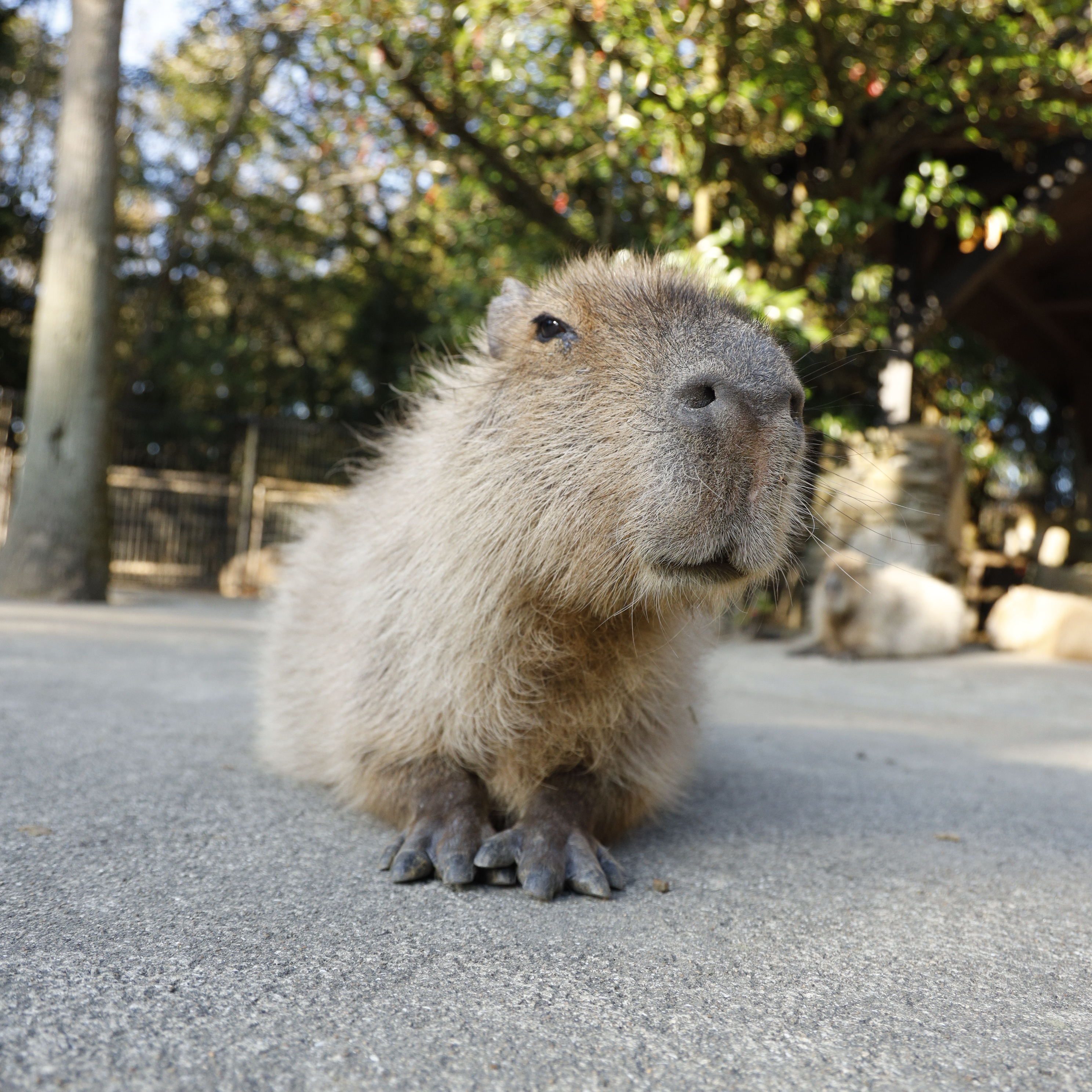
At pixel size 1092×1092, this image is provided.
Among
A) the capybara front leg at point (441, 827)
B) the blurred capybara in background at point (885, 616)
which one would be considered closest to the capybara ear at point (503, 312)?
the capybara front leg at point (441, 827)

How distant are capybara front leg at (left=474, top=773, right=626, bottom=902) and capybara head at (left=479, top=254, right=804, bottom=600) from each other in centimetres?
47

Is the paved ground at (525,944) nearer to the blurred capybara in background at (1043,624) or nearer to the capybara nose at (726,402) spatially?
the capybara nose at (726,402)

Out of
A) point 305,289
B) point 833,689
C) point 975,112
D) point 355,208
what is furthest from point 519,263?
point 305,289

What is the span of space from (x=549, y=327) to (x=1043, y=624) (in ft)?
26.1

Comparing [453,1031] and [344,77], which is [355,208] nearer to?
[344,77]

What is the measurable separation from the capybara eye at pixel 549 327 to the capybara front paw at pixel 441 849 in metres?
0.90

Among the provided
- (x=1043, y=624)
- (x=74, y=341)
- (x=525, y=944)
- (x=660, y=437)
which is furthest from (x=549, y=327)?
(x=1043, y=624)

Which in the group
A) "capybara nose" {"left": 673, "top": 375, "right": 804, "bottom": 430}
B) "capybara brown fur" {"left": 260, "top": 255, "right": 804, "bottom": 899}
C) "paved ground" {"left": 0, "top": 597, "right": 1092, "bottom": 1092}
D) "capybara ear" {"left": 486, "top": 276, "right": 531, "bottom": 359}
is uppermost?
"capybara ear" {"left": 486, "top": 276, "right": 531, "bottom": 359}

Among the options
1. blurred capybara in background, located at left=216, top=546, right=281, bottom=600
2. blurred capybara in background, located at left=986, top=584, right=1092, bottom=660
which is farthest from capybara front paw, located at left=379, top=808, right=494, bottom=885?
blurred capybara in background, located at left=216, top=546, right=281, bottom=600

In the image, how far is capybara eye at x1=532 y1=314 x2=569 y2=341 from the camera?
69.5 inches

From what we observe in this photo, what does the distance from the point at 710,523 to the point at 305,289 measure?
1442 cm

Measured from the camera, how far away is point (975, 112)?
6.49 meters

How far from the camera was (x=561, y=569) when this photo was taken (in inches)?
64.4

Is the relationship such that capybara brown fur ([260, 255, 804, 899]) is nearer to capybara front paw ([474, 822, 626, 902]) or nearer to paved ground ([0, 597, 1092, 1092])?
capybara front paw ([474, 822, 626, 902])
